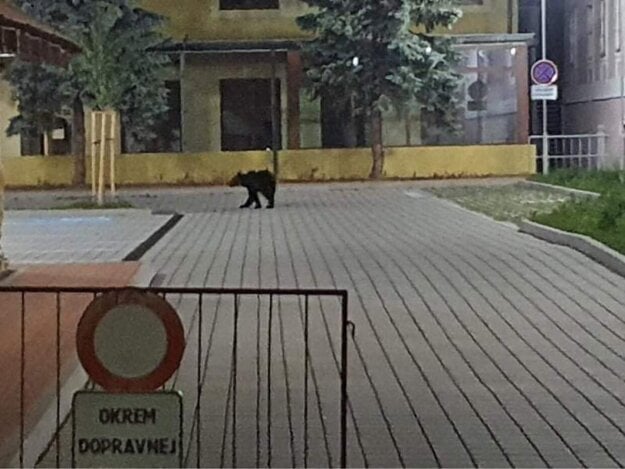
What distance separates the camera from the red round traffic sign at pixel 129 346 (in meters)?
5.62

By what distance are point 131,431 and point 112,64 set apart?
27.5 meters

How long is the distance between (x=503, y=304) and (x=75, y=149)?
89.6 feet

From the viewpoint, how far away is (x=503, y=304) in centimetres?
1357

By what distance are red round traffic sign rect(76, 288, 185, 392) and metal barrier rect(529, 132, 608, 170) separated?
34.3m

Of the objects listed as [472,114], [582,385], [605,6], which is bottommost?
[582,385]

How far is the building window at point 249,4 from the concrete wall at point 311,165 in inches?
175

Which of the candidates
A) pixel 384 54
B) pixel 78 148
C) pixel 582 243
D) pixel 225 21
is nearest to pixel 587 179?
pixel 384 54

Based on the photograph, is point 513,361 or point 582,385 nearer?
point 582,385

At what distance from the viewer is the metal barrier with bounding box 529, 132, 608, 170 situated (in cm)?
4016

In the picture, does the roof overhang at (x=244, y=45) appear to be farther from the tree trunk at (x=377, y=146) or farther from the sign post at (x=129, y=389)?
the sign post at (x=129, y=389)

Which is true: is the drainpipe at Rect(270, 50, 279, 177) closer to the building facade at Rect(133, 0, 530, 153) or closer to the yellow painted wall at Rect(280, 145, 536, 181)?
the building facade at Rect(133, 0, 530, 153)

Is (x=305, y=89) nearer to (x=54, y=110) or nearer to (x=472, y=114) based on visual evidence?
(x=472, y=114)

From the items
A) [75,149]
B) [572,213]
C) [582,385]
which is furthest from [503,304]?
[75,149]

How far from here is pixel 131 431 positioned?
556cm
